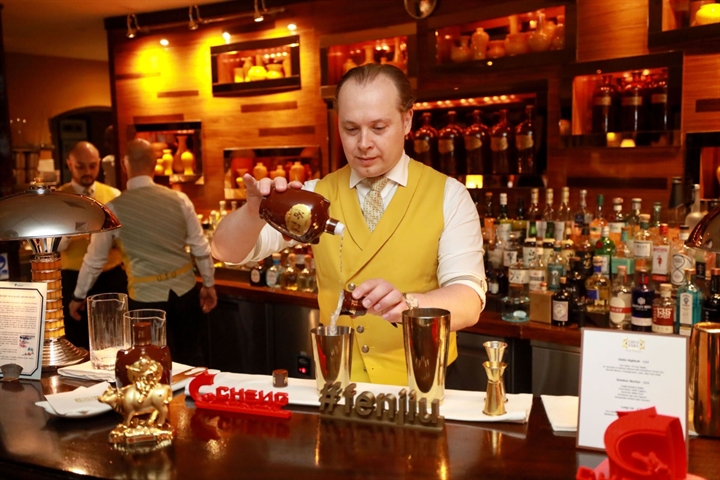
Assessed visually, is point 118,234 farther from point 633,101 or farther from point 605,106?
point 633,101

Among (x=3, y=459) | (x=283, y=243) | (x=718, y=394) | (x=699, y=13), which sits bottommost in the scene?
(x=3, y=459)

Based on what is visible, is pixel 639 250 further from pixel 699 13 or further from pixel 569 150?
A: pixel 699 13

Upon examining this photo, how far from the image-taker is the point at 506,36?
4129 mm

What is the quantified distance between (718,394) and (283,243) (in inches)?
53.5

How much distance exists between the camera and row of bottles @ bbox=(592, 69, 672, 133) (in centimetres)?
360

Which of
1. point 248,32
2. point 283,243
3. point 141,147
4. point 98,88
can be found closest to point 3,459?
point 283,243

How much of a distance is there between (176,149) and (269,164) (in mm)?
1033

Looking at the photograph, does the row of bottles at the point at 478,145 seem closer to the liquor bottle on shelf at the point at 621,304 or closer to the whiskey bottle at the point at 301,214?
the liquor bottle on shelf at the point at 621,304

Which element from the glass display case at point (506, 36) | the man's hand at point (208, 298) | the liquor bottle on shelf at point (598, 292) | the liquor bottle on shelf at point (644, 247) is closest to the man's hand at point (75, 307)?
the man's hand at point (208, 298)

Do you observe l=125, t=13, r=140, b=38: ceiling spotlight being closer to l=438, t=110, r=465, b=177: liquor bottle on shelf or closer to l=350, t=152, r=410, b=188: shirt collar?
l=438, t=110, r=465, b=177: liquor bottle on shelf

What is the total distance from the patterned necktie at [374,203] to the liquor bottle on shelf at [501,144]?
2.04m

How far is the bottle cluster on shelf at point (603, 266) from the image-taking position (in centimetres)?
309

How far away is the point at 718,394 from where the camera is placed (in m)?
1.53

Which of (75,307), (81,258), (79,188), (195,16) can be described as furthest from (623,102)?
(79,188)
